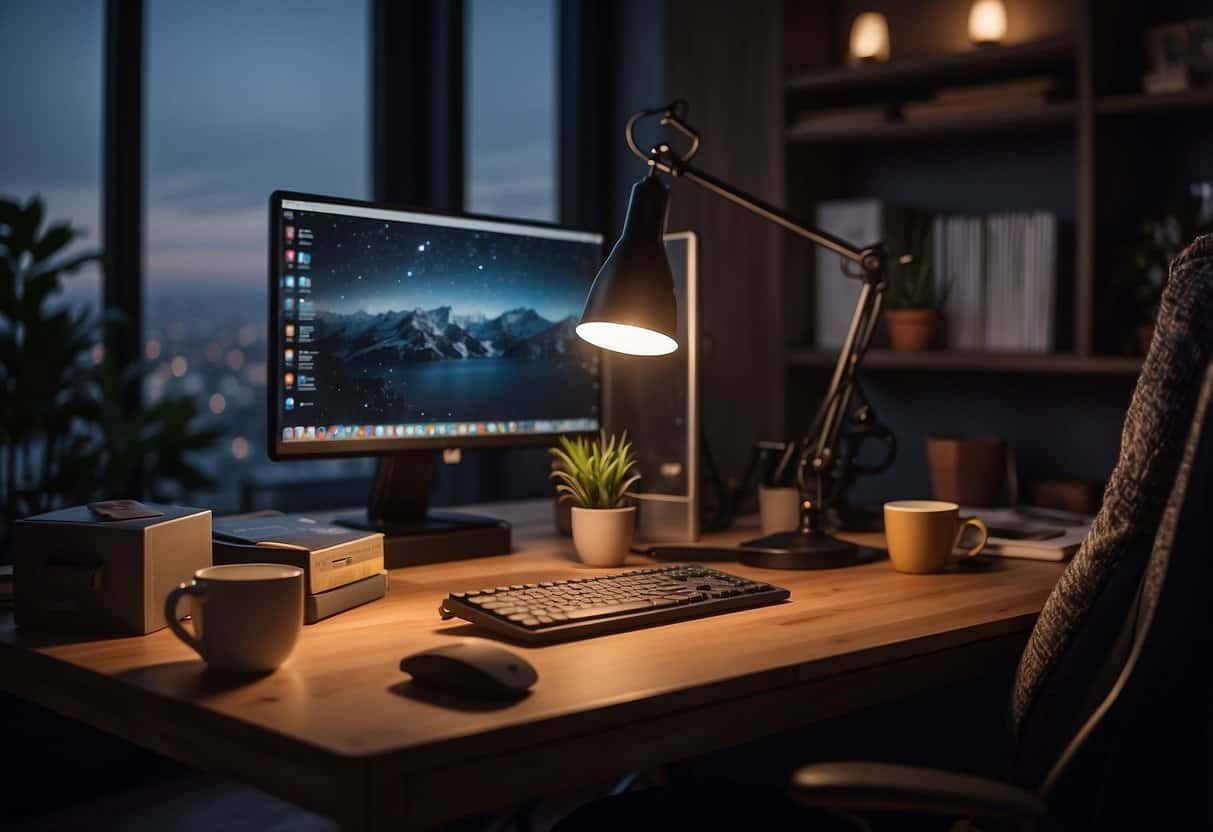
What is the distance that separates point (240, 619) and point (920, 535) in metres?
0.98

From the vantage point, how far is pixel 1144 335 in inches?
93.4

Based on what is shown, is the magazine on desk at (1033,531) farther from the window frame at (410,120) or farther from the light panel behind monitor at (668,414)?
the window frame at (410,120)

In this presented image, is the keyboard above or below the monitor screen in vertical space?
below

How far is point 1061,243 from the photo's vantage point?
2.59 metres

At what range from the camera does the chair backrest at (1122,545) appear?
121cm

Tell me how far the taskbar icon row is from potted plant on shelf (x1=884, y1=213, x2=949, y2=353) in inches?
35.4

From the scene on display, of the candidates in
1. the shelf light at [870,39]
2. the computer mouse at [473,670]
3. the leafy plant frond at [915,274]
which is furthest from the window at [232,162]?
the computer mouse at [473,670]

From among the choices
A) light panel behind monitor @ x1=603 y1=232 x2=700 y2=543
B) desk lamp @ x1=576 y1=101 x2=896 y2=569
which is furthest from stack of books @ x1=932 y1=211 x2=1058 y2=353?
light panel behind monitor @ x1=603 y1=232 x2=700 y2=543

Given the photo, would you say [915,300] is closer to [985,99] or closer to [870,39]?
[985,99]

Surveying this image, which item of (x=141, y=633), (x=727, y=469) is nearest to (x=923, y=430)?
(x=727, y=469)

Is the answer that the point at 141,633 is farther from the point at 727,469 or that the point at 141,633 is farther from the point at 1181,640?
the point at 727,469

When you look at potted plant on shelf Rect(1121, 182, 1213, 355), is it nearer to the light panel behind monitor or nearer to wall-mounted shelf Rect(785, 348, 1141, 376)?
wall-mounted shelf Rect(785, 348, 1141, 376)

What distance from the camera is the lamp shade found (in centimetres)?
161

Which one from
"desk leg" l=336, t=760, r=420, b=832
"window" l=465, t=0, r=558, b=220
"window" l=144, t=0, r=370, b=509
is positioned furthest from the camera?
"window" l=465, t=0, r=558, b=220
